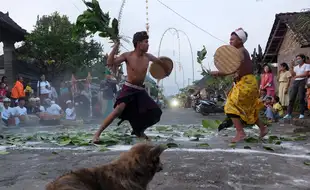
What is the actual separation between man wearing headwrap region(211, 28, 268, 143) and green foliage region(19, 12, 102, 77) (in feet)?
67.7

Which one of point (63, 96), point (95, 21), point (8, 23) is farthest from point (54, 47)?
point (95, 21)

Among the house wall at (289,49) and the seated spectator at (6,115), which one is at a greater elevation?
the house wall at (289,49)

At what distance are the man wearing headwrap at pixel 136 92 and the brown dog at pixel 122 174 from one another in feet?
11.3

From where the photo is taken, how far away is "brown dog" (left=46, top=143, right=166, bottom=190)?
2092 mm

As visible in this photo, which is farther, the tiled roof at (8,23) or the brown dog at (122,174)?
the tiled roof at (8,23)

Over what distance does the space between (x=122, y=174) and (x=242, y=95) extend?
411cm

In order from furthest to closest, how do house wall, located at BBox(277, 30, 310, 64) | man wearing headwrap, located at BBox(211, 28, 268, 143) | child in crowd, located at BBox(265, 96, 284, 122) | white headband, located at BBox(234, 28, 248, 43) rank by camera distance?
Result: house wall, located at BBox(277, 30, 310, 64) < child in crowd, located at BBox(265, 96, 284, 122) < white headband, located at BBox(234, 28, 248, 43) < man wearing headwrap, located at BBox(211, 28, 268, 143)

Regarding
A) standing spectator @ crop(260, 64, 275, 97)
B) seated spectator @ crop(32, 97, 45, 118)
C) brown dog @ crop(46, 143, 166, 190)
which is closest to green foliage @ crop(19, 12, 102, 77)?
seated spectator @ crop(32, 97, 45, 118)

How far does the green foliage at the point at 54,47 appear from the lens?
87.5 feet

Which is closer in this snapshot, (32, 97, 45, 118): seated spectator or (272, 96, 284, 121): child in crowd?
(272, 96, 284, 121): child in crowd

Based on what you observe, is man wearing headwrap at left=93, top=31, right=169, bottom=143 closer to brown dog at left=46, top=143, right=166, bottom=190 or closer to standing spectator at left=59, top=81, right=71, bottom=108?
brown dog at left=46, top=143, right=166, bottom=190

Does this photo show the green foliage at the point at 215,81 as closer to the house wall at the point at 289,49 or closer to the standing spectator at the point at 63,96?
the house wall at the point at 289,49

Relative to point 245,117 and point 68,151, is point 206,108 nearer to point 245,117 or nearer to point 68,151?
point 245,117

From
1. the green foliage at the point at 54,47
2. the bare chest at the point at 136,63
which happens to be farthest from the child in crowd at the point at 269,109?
the green foliage at the point at 54,47
